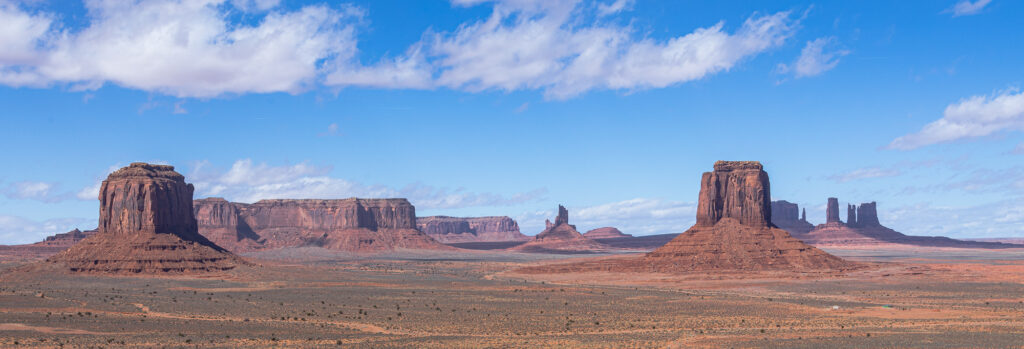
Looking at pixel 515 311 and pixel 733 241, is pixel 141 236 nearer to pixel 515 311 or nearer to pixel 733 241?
pixel 515 311

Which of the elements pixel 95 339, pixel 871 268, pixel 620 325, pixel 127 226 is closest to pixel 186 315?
pixel 95 339

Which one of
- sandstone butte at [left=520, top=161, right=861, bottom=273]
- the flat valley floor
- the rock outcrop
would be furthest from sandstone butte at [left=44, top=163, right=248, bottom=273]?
the rock outcrop

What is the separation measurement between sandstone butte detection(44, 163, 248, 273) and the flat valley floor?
17.4 ft

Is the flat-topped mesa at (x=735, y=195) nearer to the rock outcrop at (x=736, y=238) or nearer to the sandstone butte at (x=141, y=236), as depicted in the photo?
the rock outcrop at (x=736, y=238)

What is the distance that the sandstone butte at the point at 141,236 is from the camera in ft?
338

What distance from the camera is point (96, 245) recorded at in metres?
107

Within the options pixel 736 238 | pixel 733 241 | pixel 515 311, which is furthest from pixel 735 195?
pixel 515 311

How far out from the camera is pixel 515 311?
207ft

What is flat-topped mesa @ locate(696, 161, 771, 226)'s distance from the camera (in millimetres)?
115000

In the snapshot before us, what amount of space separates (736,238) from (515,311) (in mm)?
57417

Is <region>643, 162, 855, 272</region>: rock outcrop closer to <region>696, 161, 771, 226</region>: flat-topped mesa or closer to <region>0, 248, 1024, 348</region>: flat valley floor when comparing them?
<region>696, 161, 771, 226</region>: flat-topped mesa

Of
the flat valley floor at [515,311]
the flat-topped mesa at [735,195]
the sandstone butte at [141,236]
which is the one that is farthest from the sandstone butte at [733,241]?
the sandstone butte at [141,236]

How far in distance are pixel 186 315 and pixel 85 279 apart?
41155 millimetres

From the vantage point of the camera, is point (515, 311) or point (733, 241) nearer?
point (515, 311)
